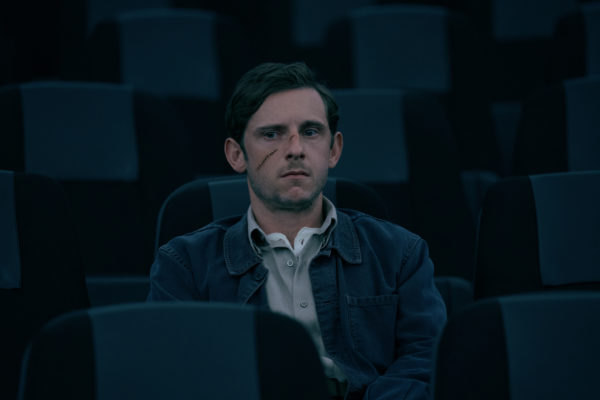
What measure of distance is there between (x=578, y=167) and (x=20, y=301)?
1338 mm

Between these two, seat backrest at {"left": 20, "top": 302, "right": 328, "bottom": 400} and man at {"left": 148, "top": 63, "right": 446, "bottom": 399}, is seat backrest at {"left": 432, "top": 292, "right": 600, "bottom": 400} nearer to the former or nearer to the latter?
seat backrest at {"left": 20, "top": 302, "right": 328, "bottom": 400}

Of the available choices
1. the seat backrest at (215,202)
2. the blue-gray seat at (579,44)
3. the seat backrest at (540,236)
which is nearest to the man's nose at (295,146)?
the seat backrest at (215,202)

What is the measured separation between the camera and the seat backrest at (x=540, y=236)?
1.46 m

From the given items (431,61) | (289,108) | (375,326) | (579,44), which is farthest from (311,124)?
(579,44)

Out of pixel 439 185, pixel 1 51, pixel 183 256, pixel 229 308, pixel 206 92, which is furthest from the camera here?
pixel 1 51

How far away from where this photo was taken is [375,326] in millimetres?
1388

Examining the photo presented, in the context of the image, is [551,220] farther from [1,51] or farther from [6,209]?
[1,51]

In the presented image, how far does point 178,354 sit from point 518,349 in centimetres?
44

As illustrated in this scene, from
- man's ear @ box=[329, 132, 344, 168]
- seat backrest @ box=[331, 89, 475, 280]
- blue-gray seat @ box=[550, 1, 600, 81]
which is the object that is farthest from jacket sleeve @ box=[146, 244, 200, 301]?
blue-gray seat @ box=[550, 1, 600, 81]

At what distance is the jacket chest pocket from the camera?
54.1 inches

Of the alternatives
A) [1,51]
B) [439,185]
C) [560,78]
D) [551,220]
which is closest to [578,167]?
[439,185]

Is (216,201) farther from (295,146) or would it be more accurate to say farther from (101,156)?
(101,156)

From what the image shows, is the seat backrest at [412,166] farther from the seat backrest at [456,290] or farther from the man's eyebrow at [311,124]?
the man's eyebrow at [311,124]

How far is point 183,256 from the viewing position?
1436 mm
